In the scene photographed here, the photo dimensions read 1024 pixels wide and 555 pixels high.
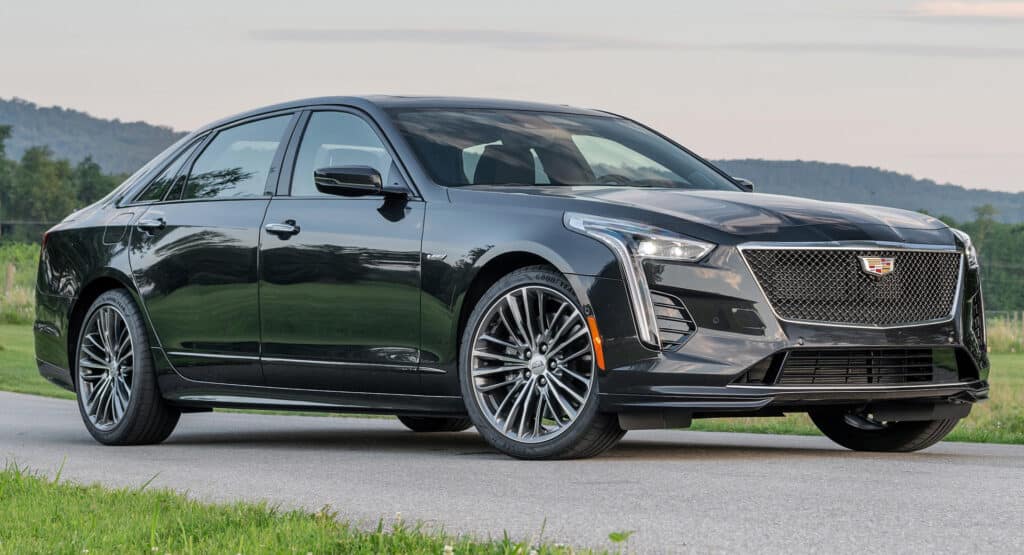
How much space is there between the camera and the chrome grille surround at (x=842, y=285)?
7.15 metres

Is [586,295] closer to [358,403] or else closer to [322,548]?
[358,403]

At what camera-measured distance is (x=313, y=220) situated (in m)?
8.49

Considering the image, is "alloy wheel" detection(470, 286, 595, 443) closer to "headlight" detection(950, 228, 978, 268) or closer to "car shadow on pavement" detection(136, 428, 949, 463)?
"car shadow on pavement" detection(136, 428, 949, 463)

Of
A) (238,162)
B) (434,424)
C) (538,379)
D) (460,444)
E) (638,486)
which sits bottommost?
(434,424)

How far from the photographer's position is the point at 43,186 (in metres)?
142

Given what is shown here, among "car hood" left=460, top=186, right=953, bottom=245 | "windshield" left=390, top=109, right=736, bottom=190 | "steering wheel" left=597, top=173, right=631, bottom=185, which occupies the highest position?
"windshield" left=390, top=109, right=736, bottom=190

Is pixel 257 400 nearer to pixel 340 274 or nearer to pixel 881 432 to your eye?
pixel 340 274

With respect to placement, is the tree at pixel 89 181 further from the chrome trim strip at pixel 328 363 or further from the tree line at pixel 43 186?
the chrome trim strip at pixel 328 363

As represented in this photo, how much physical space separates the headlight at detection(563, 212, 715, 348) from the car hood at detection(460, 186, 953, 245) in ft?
0.26

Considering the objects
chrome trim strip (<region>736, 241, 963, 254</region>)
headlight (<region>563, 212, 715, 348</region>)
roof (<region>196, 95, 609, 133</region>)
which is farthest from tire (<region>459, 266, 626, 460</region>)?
roof (<region>196, 95, 609, 133</region>)

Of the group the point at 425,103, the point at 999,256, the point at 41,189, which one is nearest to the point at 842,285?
the point at 425,103

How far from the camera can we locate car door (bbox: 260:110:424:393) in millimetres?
8023

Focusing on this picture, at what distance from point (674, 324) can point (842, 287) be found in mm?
758

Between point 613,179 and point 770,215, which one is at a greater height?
point 613,179
